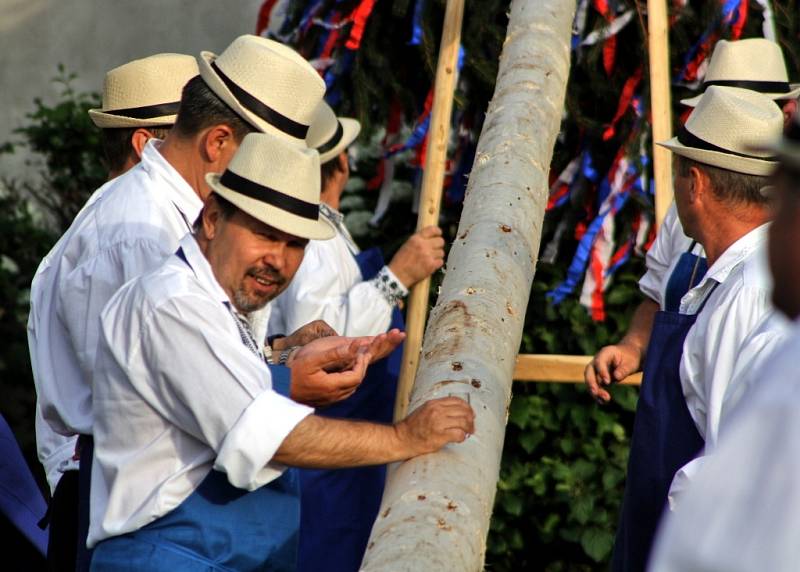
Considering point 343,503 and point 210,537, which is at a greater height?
point 210,537

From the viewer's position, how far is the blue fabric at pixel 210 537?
2.67m

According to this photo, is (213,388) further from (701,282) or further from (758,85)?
(758,85)

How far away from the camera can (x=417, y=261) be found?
4539 millimetres

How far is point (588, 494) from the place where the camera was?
5.52 m

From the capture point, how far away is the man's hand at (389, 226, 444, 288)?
4527 millimetres

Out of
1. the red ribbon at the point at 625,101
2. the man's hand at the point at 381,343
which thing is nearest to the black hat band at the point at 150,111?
the man's hand at the point at 381,343

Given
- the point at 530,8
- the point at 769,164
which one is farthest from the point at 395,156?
the point at 769,164

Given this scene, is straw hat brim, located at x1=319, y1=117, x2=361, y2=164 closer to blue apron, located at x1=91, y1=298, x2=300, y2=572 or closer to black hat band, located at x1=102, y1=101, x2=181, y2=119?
black hat band, located at x1=102, y1=101, x2=181, y2=119

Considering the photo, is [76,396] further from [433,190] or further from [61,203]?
[61,203]

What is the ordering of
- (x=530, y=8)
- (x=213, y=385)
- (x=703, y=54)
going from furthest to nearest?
(x=703, y=54), (x=530, y=8), (x=213, y=385)

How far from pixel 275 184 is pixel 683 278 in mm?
1521

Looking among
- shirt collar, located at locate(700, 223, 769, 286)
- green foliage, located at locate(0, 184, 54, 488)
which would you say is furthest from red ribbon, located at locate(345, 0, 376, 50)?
green foliage, located at locate(0, 184, 54, 488)

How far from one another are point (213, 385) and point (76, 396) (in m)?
0.75

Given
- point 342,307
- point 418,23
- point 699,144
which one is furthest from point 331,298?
point 699,144
